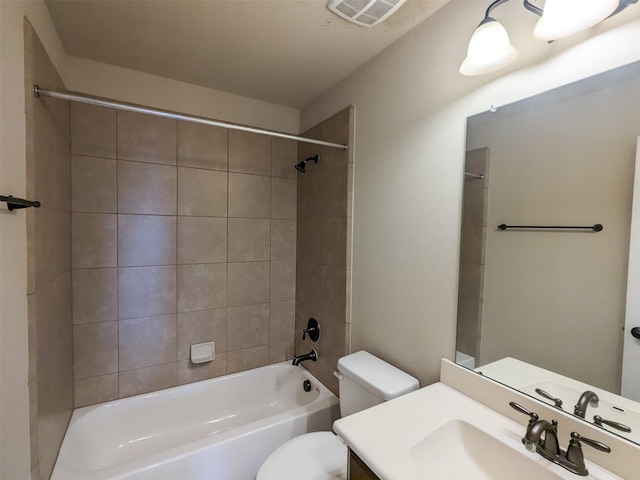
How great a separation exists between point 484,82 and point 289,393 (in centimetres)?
226

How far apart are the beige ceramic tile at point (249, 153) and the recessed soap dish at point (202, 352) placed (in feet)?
4.14

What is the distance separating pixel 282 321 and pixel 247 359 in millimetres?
383

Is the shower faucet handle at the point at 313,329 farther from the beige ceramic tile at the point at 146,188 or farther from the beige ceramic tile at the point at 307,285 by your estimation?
the beige ceramic tile at the point at 146,188

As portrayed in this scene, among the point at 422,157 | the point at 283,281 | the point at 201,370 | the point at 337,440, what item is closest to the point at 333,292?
the point at 283,281

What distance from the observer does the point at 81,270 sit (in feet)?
5.53

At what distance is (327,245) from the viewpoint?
76.2 inches

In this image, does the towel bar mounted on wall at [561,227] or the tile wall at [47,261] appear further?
the tile wall at [47,261]

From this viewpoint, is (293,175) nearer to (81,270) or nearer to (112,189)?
(112,189)

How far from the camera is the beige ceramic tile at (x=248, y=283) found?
7.00 feet

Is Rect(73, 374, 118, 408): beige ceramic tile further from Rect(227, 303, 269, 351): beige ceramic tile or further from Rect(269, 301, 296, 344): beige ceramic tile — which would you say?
Rect(269, 301, 296, 344): beige ceramic tile

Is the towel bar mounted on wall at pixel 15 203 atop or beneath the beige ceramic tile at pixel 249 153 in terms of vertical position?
beneath

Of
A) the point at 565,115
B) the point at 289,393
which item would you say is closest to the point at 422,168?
the point at 565,115

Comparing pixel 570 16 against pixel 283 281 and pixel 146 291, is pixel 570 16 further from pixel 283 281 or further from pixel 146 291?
pixel 146 291

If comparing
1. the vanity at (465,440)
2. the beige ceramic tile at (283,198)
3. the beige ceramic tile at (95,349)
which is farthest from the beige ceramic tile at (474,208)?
the beige ceramic tile at (95,349)
